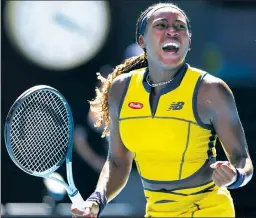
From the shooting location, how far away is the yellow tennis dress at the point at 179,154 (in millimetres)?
3113

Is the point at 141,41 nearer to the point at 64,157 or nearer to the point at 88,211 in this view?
the point at 64,157

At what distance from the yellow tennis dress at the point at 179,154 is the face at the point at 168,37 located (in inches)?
3.6

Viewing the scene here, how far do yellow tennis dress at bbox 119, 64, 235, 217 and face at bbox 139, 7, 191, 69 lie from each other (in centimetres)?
9

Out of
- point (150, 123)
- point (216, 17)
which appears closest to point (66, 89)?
point (216, 17)

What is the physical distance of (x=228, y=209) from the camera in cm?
310

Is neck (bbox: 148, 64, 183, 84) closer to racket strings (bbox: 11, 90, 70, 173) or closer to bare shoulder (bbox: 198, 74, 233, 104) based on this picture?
bare shoulder (bbox: 198, 74, 233, 104)

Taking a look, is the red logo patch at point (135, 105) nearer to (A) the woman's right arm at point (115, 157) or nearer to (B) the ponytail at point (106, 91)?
(A) the woman's right arm at point (115, 157)

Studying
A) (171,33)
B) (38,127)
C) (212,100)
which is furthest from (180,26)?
(38,127)

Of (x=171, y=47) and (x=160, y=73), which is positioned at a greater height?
(x=171, y=47)

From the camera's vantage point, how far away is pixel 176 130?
3.12 m

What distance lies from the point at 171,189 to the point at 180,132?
24 centimetres

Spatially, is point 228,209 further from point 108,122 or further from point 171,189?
point 108,122

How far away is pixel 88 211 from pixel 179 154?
0.44 metres

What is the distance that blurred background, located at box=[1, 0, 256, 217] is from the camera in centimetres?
648
